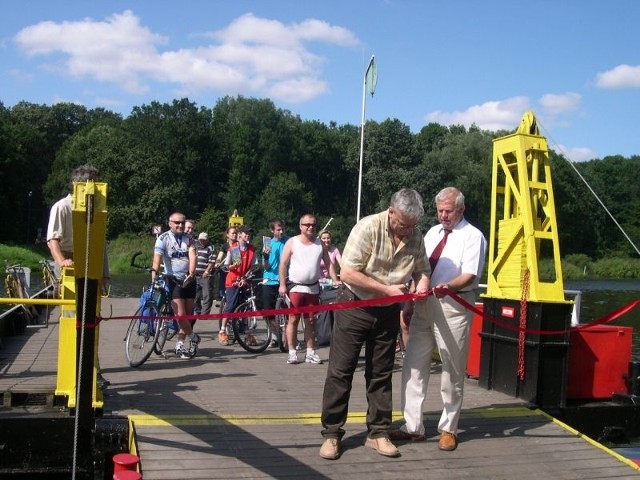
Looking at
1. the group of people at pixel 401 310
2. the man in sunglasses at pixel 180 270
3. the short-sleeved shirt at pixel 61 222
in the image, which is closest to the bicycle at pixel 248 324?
the man in sunglasses at pixel 180 270

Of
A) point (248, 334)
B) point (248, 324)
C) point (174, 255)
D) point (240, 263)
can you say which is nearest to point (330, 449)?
point (174, 255)

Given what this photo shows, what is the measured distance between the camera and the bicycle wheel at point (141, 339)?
8594 millimetres

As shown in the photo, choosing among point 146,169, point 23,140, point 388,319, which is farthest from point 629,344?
point 23,140

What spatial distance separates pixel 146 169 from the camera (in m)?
72.6

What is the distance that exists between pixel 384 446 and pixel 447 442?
1.66 feet

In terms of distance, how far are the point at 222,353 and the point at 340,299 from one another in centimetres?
467

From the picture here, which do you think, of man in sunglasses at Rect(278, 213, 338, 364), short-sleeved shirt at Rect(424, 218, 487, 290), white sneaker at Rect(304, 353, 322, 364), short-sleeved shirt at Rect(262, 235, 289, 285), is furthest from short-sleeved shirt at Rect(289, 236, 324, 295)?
short-sleeved shirt at Rect(424, 218, 487, 290)

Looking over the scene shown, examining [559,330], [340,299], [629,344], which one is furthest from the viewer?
[629,344]

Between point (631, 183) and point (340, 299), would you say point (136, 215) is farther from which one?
point (340, 299)

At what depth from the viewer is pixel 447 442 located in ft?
18.1

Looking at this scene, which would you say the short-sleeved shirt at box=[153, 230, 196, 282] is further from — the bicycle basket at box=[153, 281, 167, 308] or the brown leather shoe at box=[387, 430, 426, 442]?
the brown leather shoe at box=[387, 430, 426, 442]

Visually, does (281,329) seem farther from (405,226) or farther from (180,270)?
(405,226)

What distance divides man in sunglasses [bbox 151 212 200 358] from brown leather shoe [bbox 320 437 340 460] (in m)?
4.15

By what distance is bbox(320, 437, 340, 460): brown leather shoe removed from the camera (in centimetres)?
518
